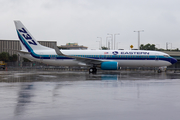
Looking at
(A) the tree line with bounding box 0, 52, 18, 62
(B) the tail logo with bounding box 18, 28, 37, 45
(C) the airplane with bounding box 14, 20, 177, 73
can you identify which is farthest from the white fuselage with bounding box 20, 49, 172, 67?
(A) the tree line with bounding box 0, 52, 18, 62

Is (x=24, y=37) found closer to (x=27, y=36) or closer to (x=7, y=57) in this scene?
(x=27, y=36)

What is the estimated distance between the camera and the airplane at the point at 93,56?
34438 mm

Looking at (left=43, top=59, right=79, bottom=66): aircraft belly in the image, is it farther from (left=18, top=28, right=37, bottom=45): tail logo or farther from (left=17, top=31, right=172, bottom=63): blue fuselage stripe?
(left=18, top=28, right=37, bottom=45): tail logo

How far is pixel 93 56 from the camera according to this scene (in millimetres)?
35312

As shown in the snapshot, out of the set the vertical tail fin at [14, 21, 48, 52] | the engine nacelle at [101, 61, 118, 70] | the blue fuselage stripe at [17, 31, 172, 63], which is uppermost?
the vertical tail fin at [14, 21, 48, 52]

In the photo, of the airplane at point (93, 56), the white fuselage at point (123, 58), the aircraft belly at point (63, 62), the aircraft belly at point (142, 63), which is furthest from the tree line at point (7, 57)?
the aircraft belly at point (142, 63)

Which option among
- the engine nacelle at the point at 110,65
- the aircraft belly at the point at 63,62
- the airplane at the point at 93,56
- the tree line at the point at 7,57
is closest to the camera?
the engine nacelle at the point at 110,65

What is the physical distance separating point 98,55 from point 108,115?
27.9 meters

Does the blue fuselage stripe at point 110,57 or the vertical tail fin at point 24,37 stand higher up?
the vertical tail fin at point 24,37

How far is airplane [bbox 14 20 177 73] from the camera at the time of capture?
113ft

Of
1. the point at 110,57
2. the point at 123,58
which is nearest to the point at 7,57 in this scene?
the point at 110,57

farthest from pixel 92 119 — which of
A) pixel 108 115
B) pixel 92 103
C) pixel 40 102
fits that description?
pixel 40 102

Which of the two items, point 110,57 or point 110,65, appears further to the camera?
point 110,57

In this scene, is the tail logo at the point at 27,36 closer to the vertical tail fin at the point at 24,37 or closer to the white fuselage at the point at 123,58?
the vertical tail fin at the point at 24,37
